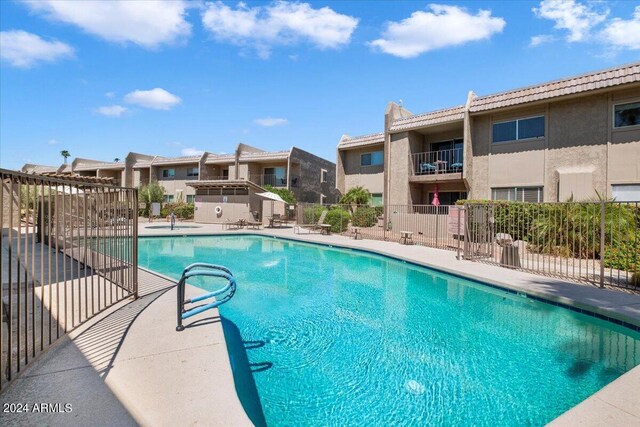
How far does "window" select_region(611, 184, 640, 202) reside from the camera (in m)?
13.9

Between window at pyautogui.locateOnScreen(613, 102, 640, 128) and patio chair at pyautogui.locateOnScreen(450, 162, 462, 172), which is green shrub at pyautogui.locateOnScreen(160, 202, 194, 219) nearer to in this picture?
patio chair at pyautogui.locateOnScreen(450, 162, 462, 172)

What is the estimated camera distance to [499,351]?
17.2 ft

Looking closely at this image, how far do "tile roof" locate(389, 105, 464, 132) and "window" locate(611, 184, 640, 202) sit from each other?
778cm

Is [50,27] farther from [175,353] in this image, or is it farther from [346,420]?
[346,420]

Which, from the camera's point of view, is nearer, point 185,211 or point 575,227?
point 575,227

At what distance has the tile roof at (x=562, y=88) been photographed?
1365cm

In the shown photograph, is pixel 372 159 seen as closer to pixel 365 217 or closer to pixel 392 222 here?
pixel 365 217

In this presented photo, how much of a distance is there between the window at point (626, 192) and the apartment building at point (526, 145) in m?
0.03

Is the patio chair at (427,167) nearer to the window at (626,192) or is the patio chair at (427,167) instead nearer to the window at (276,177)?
the window at (626,192)

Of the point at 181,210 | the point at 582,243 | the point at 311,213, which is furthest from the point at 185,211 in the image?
the point at 582,243

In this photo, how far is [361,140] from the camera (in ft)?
82.7

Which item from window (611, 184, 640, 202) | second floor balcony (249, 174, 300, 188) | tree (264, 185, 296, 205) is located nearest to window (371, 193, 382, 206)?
tree (264, 185, 296, 205)

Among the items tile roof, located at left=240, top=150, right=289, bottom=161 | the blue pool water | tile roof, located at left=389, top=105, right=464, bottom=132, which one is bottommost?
the blue pool water

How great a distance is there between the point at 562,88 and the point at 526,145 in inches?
115
